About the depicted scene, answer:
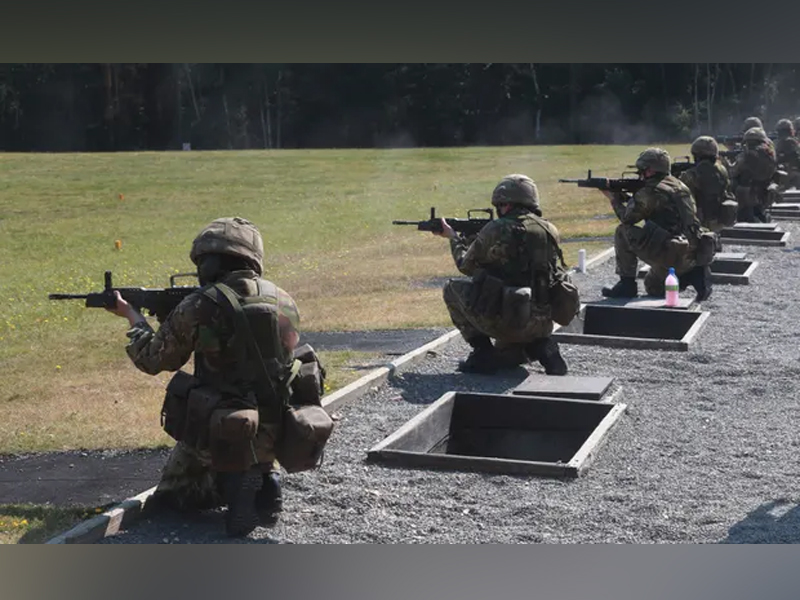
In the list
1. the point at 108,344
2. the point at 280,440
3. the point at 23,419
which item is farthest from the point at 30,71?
the point at 280,440

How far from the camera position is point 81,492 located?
835cm

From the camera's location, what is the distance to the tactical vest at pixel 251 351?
267 inches

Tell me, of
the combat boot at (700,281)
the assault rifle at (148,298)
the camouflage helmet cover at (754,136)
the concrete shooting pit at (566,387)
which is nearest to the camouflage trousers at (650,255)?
the combat boot at (700,281)

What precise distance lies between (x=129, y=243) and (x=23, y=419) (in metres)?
13.0

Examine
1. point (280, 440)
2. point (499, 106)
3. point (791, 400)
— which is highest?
point (499, 106)

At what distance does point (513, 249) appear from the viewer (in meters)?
10.6

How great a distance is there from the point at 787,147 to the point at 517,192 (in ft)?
53.8

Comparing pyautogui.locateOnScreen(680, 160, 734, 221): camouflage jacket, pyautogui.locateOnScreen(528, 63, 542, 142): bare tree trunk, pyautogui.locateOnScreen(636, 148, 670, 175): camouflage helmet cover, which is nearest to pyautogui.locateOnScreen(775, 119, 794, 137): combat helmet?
pyautogui.locateOnScreen(528, 63, 542, 142): bare tree trunk

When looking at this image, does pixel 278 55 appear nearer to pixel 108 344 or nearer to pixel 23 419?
pixel 23 419

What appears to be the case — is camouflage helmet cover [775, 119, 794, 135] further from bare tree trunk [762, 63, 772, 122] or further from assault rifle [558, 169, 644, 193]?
assault rifle [558, 169, 644, 193]

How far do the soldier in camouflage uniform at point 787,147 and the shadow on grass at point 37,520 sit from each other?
19.6 m

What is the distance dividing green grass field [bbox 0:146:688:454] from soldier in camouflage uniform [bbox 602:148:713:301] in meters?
2.07

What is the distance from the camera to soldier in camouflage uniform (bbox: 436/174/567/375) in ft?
34.6

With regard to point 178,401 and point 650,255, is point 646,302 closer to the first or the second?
point 650,255
